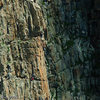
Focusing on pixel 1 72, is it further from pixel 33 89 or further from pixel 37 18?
pixel 37 18

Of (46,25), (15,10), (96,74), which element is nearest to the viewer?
(15,10)

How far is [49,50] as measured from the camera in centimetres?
1986

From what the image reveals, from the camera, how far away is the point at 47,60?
19.9m

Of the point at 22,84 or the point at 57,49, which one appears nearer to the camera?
the point at 22,84

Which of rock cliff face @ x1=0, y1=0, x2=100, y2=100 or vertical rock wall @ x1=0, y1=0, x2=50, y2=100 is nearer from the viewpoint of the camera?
vertical rock wall @ x1=0, y1=0, x2=50, y2=100

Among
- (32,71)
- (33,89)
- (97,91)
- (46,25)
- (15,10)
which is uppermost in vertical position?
(15,10)

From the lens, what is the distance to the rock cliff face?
18.0m

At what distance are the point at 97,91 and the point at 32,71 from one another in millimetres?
8082

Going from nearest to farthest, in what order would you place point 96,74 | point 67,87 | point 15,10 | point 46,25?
point 15,10 → point 46,25 → point 67,87 → point 96,74

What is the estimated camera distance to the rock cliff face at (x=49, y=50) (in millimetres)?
18031

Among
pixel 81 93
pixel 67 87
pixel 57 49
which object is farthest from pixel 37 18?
pixel 81 93

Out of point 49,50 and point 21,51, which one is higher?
point 21,51

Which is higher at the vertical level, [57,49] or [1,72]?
[57,49]

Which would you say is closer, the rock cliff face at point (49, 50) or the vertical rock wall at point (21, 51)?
the vertical rock wall at point (21, 51)
